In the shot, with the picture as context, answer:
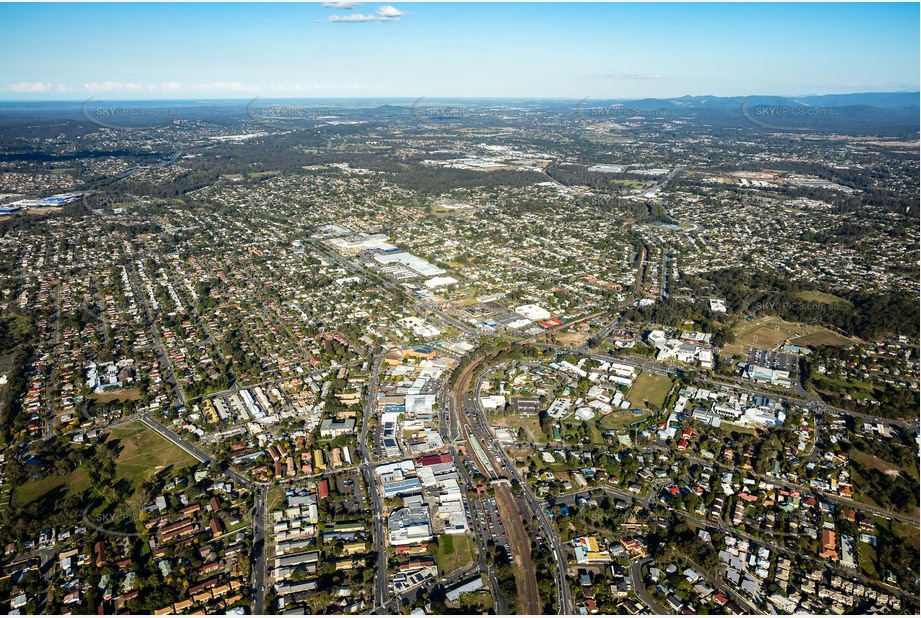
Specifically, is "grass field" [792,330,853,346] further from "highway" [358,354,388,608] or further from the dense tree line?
"highway" [358,354,388,608]

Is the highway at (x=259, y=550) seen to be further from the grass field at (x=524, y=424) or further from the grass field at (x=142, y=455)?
the grass field at (x=524, y=424)

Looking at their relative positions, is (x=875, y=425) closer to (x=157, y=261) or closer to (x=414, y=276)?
(x=414, y=276)

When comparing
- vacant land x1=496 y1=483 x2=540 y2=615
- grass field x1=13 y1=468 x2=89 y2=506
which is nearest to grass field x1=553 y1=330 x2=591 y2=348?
vacant land x1=496 y1=483 x2=540 y2=615

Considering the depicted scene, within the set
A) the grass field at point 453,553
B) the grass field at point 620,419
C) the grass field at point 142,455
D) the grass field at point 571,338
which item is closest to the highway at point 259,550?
the grass field at point 142,455

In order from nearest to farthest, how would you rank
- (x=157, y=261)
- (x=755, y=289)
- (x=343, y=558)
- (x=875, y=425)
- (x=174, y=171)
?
(x=343, y=558) < (x=875, y=425) < (x=755, y=289) < (x=157, y=261) < (x=174, y=171)

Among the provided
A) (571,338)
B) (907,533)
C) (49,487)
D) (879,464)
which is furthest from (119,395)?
(879,464)

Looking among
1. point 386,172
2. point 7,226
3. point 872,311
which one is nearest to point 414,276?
point 872,311

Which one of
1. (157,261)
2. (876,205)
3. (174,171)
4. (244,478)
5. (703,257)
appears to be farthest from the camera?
(174,171)

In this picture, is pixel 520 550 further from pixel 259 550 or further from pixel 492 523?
pixel 259 550
